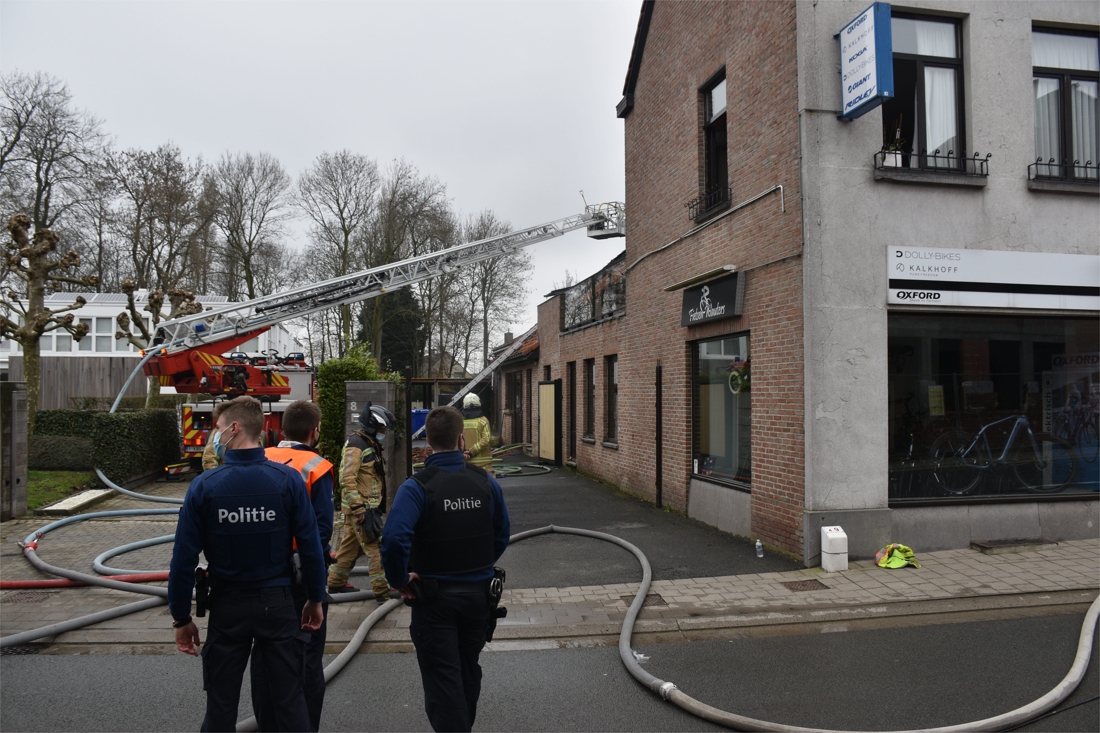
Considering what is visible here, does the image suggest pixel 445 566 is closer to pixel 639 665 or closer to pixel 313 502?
pixel 313 502

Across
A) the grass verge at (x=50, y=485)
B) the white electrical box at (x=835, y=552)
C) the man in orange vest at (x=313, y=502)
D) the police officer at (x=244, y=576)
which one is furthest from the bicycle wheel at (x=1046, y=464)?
the grass verge at (x=50, y=485)

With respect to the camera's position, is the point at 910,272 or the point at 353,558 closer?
the point at 353,558

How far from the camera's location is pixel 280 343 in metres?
45.6

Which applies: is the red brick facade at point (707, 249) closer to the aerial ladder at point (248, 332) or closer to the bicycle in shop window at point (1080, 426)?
the bicycle in shop window at point (1080, 426)

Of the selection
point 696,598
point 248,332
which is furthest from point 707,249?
point 248,332

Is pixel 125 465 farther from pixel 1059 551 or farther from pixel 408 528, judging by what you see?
pixel 1059 551

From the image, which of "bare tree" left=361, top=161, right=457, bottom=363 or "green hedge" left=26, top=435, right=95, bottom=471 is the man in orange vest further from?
"bare tree" left=361, top=161, right=457, bottom=363

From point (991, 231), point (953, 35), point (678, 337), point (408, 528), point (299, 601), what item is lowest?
point (299, 601)

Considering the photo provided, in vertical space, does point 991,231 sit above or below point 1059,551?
above

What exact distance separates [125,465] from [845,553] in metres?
11.9

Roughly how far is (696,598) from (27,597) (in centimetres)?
608

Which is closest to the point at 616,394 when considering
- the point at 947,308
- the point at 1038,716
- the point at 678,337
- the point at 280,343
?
the point at 678,337

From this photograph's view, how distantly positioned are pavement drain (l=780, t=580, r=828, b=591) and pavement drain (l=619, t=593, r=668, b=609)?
4.17 feet

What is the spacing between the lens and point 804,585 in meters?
7.12
